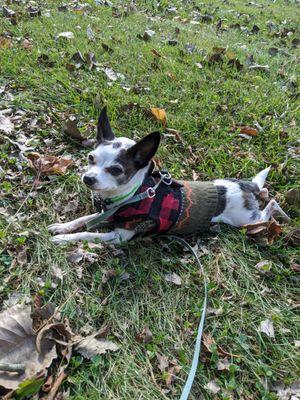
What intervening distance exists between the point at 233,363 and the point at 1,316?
147 cm

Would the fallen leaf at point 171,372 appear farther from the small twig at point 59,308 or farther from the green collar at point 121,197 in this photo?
the green collar at point 121,197

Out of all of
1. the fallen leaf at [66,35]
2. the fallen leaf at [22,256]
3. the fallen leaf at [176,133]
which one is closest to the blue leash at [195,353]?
the fallen leaf at [22,256]

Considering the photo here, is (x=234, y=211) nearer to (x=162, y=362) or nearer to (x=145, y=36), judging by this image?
(x=162, y=362)

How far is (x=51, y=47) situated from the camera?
5023 millimetres

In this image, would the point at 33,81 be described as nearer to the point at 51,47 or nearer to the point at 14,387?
the point at 51,47

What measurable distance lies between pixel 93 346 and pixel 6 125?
2452mm

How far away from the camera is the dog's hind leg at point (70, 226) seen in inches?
115

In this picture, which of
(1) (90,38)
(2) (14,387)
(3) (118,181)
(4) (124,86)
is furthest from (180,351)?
(1) (90,38)

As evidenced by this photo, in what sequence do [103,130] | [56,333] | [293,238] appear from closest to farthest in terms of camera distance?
[56,333] < [103,130] < [293,238]

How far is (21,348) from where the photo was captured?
6.59ft

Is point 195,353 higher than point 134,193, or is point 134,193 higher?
point 134,193

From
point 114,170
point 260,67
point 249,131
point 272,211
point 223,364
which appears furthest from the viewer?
point 260,67

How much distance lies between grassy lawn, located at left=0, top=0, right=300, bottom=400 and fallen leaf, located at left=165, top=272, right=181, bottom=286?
0.04m

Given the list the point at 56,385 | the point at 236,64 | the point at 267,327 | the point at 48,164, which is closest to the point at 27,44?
the point at 48,164
